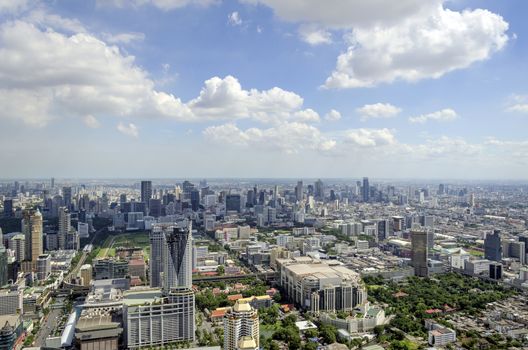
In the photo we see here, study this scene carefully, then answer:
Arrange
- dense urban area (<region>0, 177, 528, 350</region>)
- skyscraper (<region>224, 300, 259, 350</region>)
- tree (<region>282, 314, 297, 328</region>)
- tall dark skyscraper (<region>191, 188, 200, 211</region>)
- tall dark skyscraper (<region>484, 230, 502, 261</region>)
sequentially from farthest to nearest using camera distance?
tall dark skyscraper (<region>191, 188, 200, 211</region>), tall dark skyscraper (<region>484, 230, 502, 261</region>), tree (<region>282, 314, 297, 328</region>), dense urban area (<region>0, 177, 528, 350</region>), skyscraper (<region>224, 300, 259, 350</region>)

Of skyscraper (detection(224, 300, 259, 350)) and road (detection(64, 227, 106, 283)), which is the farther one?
road (detection(64, 227, 106, 283))

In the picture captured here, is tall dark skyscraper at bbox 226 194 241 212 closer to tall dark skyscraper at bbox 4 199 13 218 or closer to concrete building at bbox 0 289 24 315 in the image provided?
tall dark skyscraper at bbox 4 199 13 218

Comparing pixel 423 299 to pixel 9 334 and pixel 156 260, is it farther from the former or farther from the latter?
pixel 9 334

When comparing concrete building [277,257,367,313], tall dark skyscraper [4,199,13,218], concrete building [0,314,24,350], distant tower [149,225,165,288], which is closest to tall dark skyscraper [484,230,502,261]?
concrete building [277,257,367,313]

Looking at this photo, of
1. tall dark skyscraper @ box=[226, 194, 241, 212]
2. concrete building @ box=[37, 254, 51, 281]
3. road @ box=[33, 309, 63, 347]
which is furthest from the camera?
tall dark skyscraper @ box=[226, 194, 241, 212]

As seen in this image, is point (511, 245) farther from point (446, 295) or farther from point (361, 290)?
point (361, 290)

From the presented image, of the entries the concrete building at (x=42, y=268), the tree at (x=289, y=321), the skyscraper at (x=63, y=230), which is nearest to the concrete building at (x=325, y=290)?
the tree at (x=289, y=321)

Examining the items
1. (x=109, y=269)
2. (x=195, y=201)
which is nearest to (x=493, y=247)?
(x=109, y=269)
